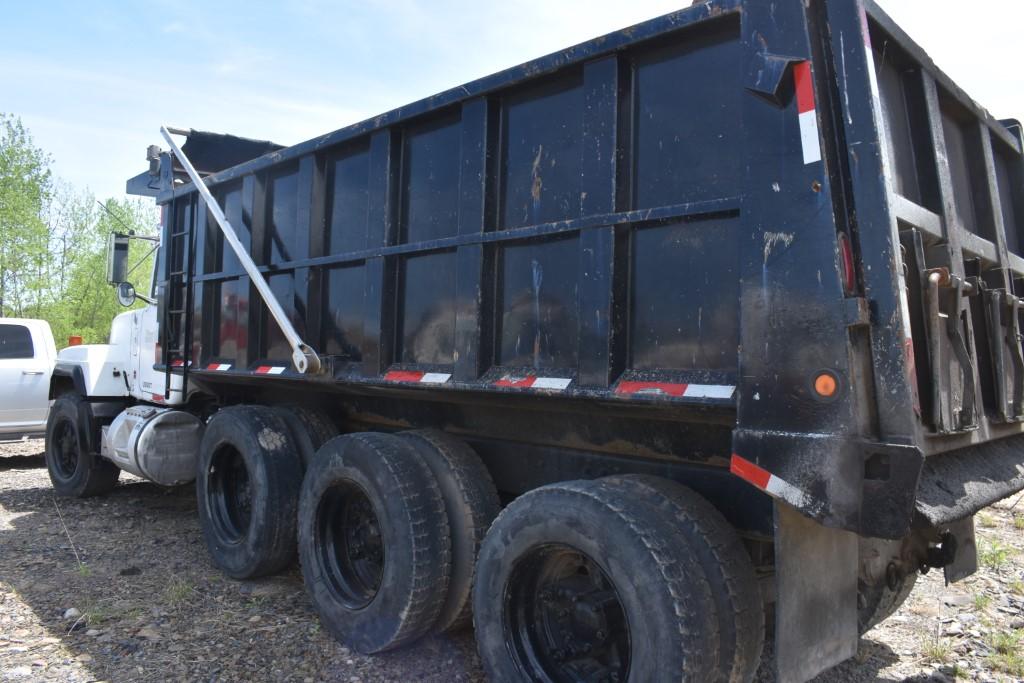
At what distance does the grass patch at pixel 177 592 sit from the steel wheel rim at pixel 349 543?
1063 millimetres

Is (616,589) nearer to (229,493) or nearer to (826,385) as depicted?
(826,385)

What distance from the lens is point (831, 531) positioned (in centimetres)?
263

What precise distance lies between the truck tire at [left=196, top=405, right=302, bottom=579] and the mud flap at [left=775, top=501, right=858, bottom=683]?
320 cm

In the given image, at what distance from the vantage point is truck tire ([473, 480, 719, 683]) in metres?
2.40

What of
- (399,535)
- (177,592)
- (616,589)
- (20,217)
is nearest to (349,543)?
(399,535)

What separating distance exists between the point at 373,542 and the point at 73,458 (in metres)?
5.13

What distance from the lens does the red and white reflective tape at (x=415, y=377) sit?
3.59m

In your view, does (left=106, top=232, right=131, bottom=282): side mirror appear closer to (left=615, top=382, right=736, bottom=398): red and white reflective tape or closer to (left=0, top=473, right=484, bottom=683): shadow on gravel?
(left=0, top=473, right=484, bottom=683): shadow on gravel

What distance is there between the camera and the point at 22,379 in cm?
913

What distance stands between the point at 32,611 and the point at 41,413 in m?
5.88

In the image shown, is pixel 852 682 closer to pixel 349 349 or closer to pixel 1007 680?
pixel 1007 680

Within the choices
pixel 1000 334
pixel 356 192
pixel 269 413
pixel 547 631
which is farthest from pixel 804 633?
pixel 269 413

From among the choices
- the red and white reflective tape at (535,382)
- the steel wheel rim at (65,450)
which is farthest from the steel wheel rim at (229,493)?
the steel wheel rim at (65,450)

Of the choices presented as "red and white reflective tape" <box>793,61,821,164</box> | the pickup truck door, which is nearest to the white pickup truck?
the pickup truck door
